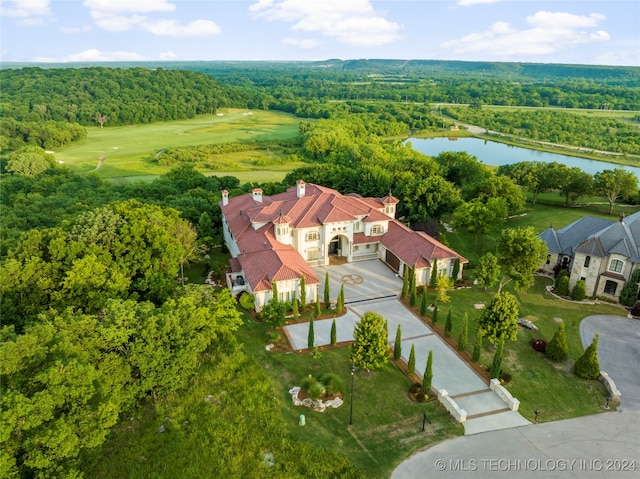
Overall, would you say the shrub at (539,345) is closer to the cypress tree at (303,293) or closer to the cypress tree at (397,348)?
the cypress tree at (397,348)

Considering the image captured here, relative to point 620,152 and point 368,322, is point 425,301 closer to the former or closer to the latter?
point 368,322

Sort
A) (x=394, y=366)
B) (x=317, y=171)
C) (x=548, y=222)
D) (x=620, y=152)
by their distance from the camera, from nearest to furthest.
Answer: (x=394, y=366) < (x=548, y=222) < (x=317, y=171) < (x=620, y=152)

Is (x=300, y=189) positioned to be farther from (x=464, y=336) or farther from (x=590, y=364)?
(x=590, y=364)

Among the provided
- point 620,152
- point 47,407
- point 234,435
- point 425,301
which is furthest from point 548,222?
point 620,152

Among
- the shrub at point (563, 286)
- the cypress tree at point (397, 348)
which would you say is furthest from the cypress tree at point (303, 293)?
the shrub at point (563, 286)

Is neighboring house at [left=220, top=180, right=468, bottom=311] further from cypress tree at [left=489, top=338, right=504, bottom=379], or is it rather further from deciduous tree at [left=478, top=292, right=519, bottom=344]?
cypress tree at [left=489, top=338, right=504, bottom=379]

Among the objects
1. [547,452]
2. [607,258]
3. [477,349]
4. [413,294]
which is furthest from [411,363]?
[607,258]

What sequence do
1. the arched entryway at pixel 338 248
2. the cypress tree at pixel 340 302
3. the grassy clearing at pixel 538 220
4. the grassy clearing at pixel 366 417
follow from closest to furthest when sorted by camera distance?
the grassy clearing at pixel 366 417 → the cypress tree at pixel 340 302 → the arched entryway at pixel 338 248 → the grassy clearing at pixel 538 220
